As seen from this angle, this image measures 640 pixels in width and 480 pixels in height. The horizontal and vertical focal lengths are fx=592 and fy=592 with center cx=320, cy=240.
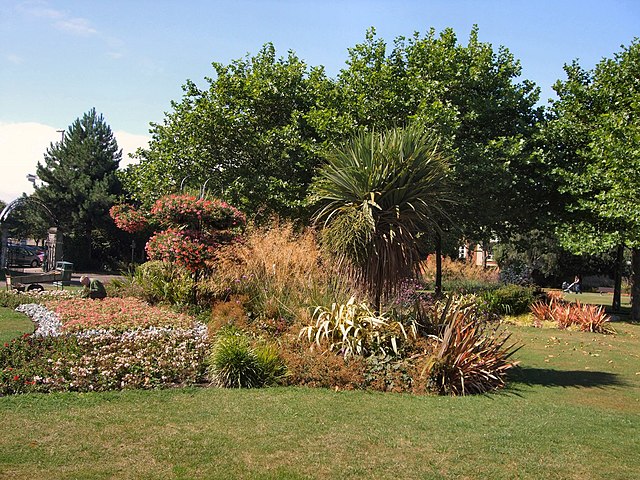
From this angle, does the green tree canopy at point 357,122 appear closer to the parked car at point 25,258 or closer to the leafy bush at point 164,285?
the leafy bush at point 164,285

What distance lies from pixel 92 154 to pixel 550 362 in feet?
121

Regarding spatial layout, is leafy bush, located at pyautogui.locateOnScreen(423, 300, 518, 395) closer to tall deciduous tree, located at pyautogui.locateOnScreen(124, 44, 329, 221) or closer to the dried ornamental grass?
the dried ornamental grass

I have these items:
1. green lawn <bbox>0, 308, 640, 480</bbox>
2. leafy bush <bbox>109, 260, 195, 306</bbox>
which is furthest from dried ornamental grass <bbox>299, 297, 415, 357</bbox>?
leafy bush <bbox>109, 260, 195, 306</bbox>

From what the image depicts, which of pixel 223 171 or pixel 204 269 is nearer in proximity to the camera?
pixel 204 269

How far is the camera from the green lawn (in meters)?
5.27

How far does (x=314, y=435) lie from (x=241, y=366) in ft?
7.94

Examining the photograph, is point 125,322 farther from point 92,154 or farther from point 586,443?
point 92,154

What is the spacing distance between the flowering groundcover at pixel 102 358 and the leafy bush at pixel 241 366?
36 centimetres

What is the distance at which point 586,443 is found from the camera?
6.36 m

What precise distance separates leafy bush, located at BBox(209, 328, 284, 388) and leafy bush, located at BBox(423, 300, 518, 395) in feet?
7.31

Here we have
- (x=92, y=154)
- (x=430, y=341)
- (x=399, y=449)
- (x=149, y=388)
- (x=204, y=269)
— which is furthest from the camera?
(x=92, y=154)

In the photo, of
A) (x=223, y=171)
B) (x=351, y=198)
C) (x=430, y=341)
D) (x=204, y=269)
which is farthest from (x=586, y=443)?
(x=223, y=171)

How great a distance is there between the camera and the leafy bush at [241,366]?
8320 mm

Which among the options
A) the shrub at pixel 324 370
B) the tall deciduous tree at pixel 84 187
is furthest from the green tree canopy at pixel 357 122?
the tall deciduous tree at pixel 84 187
